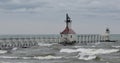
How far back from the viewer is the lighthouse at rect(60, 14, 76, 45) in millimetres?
97688

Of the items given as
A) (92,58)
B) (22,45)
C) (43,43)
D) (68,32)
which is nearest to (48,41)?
(43,43)

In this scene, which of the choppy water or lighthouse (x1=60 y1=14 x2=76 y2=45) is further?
lighthouse (x1=60 y1=14 x2=76 y2=45)

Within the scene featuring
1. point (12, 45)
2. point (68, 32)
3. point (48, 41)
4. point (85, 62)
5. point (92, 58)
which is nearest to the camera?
point (85, 62)

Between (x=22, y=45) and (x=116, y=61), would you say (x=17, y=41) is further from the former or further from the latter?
(x=116, y=61)

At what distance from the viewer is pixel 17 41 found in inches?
4203

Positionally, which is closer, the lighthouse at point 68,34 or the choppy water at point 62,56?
the choppy water at point 62,56

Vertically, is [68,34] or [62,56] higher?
[68,34]

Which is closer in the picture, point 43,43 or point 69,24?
point 69,24

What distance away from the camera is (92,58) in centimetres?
6091

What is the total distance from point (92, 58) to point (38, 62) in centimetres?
984

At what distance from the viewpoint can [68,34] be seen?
97500mm

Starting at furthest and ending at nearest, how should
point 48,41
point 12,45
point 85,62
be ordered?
point 48,41 → point 12,45 → point 85,62

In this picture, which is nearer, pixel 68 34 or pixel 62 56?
pixel 62 56

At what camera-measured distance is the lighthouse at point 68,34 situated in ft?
320
